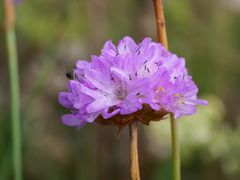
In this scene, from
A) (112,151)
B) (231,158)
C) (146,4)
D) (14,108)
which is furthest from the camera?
(112,151)

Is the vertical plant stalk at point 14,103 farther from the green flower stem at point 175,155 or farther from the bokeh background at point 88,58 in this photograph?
the bokeh background at point 88,58

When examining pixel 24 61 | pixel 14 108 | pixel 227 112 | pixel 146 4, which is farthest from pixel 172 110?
pixel 24 61

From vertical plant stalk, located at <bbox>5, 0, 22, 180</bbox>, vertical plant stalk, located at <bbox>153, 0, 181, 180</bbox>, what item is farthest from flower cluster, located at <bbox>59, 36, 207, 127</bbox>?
vertical plant stalk, located at <bbox>5, 0, 22, 180</bbox>

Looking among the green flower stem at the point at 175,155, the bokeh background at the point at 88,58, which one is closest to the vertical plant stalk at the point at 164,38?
the green flower stem at the point at 175,155

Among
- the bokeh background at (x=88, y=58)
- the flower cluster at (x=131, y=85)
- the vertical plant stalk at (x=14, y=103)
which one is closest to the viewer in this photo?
the flower cluster at (x=131, y=85)

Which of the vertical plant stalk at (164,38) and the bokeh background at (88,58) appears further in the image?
the bokeh background at (88,58)

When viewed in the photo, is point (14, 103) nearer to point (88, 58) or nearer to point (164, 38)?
point (164, 38)

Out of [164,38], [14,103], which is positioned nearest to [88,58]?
[14,103]

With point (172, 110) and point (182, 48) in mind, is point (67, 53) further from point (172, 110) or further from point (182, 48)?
point (172, 110)
